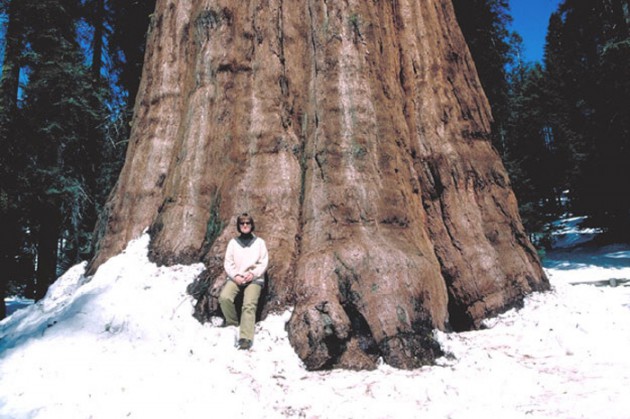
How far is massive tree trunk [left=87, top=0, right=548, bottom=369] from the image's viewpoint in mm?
4832

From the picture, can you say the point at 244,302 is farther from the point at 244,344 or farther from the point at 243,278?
the point at 244,344

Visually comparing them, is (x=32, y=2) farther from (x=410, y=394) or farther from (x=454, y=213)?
(x=410, y=394)

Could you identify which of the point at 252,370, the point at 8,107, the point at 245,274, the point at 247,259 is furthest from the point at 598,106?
the point at 8,107

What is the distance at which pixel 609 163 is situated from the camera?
1947 centimetres

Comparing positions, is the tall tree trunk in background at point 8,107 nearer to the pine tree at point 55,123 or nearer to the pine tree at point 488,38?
the pine tree at point 55,123

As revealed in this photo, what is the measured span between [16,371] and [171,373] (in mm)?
1356

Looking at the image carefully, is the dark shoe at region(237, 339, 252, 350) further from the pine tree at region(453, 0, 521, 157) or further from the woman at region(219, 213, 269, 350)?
the pine tree at region(453, 0, 521, 157)

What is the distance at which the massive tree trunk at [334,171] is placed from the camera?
4832 millimetres

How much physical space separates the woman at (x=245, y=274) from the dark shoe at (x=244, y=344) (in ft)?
0.11

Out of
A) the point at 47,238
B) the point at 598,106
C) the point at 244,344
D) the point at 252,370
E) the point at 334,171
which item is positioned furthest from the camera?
the point at 598,106

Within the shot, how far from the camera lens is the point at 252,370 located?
Answer: 13.3 feet

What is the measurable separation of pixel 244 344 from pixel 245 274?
0.73 m

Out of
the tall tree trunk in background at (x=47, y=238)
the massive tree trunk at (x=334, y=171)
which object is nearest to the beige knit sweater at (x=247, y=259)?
the massive tree trunk at (x=334, y=171)

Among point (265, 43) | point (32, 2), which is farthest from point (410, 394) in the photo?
point (32, 2)
